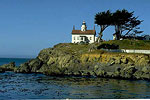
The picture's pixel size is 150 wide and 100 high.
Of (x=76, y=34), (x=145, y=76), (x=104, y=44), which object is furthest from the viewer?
(x=76, y=34)

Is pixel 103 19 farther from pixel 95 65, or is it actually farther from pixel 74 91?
pixel 74 91

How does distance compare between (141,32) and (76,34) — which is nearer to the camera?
(141,32)

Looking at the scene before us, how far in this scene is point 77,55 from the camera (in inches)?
2603

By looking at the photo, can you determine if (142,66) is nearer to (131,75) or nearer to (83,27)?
(131,75)

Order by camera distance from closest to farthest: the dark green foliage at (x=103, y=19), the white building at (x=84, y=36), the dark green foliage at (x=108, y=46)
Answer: the dark green foliage at (x=108, y=46) < the dark green foliage at (x=103, y=19) < the white building at (x=84, y=36)

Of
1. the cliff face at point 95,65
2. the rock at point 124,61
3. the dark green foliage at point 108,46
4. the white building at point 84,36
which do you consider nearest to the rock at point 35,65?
the cliff face at point 95,65

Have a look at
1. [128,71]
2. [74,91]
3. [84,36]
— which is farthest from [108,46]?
[74,91]

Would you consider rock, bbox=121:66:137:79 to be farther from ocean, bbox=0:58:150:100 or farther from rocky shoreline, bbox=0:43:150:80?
ocean, bbox=0:58:150:100

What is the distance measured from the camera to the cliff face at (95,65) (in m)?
52.7

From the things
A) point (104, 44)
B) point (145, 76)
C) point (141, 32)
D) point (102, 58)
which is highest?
point (141, 32)

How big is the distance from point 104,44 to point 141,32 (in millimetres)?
21057

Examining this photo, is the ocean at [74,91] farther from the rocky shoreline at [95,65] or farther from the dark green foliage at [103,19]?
the dark green foliage at [103,19]

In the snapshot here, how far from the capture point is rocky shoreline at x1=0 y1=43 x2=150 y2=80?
52.6 meters

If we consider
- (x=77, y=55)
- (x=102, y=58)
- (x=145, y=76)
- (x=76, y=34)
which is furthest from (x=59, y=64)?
(x=76, y=34)
